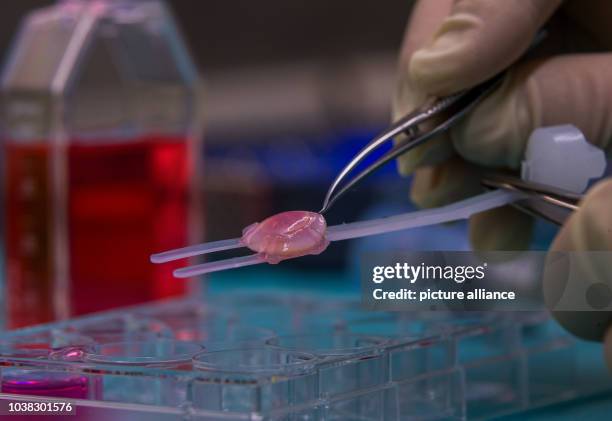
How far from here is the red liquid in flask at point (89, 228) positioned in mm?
954

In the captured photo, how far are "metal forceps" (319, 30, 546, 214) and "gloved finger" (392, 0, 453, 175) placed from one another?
0.04 meters

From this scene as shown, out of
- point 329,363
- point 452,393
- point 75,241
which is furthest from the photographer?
point 75,241

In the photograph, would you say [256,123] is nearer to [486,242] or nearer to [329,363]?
[486,242]

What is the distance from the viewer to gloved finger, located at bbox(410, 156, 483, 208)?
70cm

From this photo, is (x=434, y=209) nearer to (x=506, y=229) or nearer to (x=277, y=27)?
(x=506, y=229)

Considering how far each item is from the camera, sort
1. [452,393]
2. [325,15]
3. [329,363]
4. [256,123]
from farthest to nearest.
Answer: [256,123], [325,15], [452,393], [329,363]

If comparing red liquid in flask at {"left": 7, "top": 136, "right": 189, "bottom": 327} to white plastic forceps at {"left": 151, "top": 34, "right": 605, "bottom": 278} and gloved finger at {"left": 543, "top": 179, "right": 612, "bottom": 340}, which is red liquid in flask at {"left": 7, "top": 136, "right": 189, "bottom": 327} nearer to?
white plastic forceps at {"left": 151, "top": 34, "right": 605, "bottom": 278}

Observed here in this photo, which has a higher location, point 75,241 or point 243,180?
point 243,180

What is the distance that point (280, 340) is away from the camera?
0.59 meters

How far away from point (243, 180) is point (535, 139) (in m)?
1.17

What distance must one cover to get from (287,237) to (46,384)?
0.56 feet

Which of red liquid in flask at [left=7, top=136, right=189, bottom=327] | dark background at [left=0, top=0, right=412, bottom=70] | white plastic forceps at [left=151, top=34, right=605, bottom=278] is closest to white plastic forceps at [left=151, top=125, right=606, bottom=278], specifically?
white plastic forceps at [left=151, top=34, right=605, bottom=278]

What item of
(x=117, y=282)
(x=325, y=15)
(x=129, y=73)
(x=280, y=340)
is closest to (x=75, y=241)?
(x=117, y=282)

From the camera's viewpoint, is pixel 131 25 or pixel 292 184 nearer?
pixel 131 25
